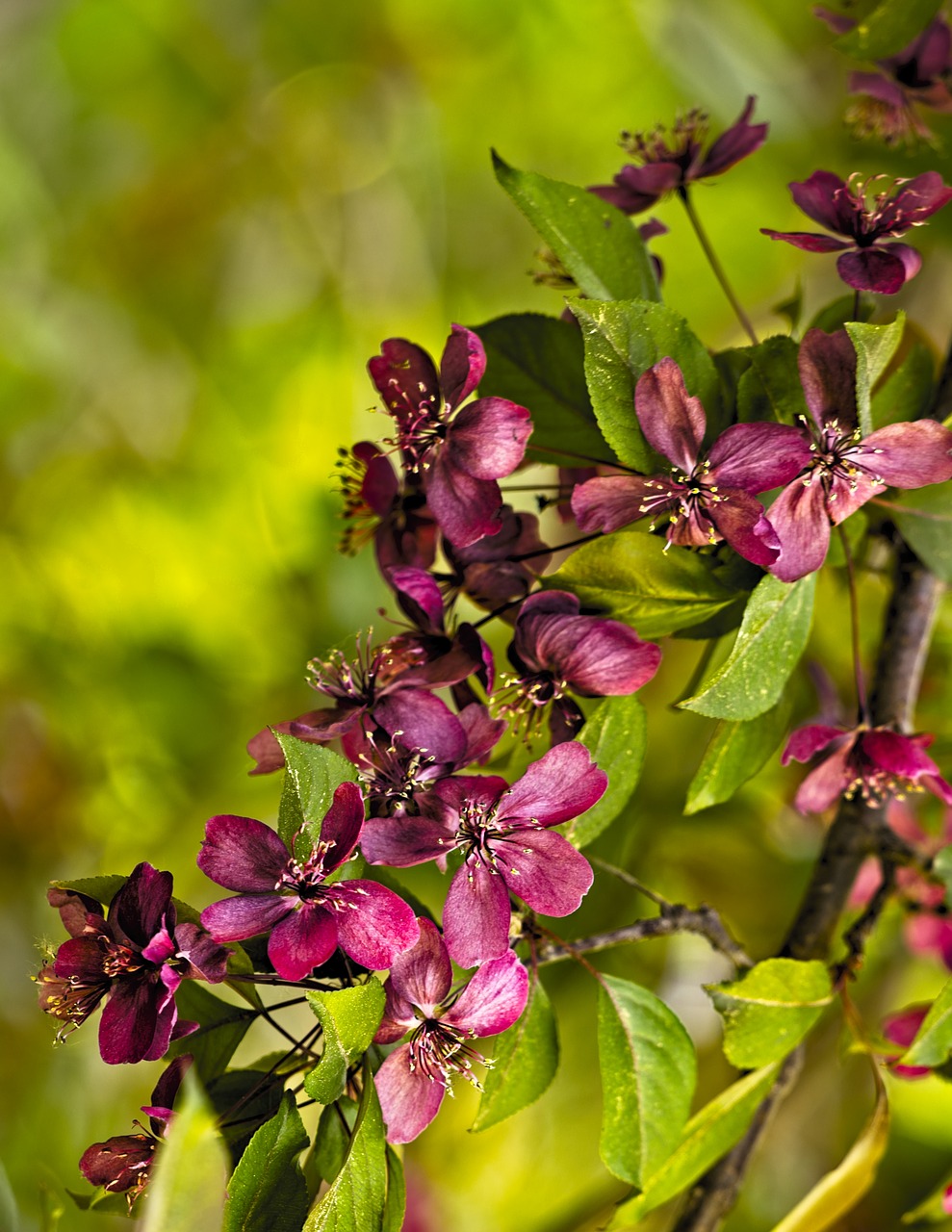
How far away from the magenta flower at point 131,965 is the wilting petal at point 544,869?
0.23 feet

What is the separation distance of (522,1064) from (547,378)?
7.9 inches

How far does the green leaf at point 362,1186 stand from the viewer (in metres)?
0.22

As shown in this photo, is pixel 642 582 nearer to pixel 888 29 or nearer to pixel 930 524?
pixel 930 524

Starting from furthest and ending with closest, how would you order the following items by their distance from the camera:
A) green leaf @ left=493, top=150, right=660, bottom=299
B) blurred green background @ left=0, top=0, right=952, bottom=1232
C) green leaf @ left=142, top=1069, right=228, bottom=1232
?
blurred green background @ left=0, top=0, right=952, bottom=1232 → green leaf @ left=493, top=150, right=660, bottom=299 → green leaf @ left=142, top=1069, right=228, bottom=1232

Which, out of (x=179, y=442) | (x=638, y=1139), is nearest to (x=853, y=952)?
(x=638, y=1139)

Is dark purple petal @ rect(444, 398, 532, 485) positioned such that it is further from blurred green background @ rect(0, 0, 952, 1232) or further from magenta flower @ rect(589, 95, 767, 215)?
blurred green background @ rect(0, 0, 952, 1232)

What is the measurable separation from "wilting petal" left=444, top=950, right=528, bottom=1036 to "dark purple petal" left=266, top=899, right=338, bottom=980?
0.13 feet

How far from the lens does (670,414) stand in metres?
0.25

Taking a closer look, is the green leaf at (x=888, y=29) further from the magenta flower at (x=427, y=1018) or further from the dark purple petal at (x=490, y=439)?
the magenta flower at (x=427, y=1018)

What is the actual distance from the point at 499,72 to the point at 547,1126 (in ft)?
3.23

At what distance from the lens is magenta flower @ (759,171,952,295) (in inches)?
10.5

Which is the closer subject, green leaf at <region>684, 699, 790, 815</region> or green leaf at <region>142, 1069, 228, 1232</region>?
green leaf at <region>142, 1069, 228, 1232</region>

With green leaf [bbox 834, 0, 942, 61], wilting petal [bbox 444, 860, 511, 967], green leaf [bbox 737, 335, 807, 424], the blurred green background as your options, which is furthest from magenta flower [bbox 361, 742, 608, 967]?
the blurred green background

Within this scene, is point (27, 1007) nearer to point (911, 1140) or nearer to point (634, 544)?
point (911, 1140)
